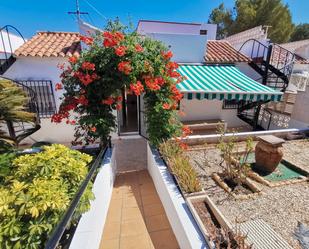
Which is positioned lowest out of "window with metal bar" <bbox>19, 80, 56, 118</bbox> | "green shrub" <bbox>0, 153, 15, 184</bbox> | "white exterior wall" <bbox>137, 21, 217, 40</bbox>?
"green shrub" <bbox>0, 153, 15, 184</bbox>

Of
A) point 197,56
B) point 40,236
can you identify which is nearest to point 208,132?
point 197,56

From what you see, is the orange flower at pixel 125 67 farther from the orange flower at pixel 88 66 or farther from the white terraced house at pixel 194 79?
the white terraced house at pixel 194 79

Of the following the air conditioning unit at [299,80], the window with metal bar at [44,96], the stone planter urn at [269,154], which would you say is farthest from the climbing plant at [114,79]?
the air conditioning unit at [299,80]

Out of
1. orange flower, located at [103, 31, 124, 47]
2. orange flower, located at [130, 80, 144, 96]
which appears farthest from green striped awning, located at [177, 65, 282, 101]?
orange flower, located at [103, 31, 124, 47]

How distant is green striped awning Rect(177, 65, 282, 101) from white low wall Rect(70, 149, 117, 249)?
824cm

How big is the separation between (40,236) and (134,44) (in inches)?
341

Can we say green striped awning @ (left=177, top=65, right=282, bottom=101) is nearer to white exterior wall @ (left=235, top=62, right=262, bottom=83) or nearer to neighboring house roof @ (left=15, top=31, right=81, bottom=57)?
white exterior wall @ (left=235, top=62, right=262, bottom=83)

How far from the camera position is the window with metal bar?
1583 cm

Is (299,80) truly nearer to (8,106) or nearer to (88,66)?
(88,66)

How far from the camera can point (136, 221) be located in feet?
24.4

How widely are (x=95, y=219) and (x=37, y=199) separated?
256 cm

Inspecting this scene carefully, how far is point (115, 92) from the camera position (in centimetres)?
941

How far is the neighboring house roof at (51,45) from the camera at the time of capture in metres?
14.8

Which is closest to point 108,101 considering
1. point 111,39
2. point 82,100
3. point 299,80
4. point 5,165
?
point 82,100
